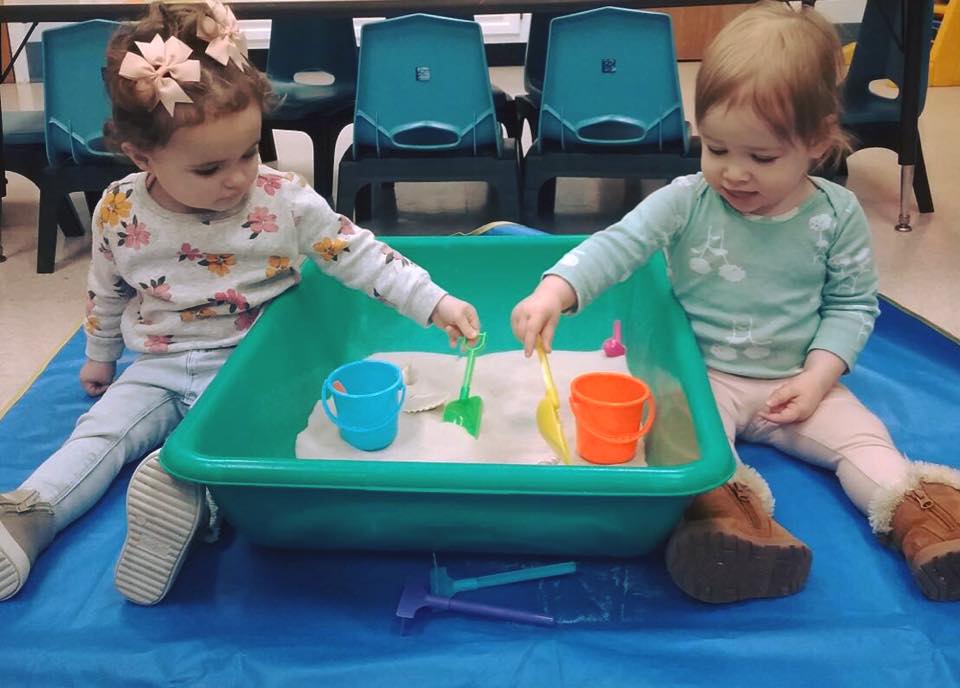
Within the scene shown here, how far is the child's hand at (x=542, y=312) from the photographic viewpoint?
93 cm

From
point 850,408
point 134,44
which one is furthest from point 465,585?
point 134,44

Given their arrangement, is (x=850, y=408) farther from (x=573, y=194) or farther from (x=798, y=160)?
(x=573, y=194)

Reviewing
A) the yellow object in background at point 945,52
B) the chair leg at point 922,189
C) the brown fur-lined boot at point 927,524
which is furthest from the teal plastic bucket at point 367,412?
the yellow object in background at point 945,52

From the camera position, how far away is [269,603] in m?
0.89

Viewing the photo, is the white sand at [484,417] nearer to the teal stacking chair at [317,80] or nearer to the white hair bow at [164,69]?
the white hair bow at [164,69]

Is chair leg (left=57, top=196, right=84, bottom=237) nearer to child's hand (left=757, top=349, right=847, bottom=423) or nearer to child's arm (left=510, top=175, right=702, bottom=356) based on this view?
child's arm (left=510, top=175, right=702, bottom=356)

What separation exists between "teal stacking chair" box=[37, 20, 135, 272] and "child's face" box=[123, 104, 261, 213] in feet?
2.79

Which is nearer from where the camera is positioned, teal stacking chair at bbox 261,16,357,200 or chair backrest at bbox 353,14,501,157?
chair backrest at bbox 353,14,501,157

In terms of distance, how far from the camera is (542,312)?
36.9 inches

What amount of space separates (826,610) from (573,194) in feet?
5.41

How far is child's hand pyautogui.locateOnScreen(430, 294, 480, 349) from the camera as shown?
106cm

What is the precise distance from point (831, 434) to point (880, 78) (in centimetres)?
142

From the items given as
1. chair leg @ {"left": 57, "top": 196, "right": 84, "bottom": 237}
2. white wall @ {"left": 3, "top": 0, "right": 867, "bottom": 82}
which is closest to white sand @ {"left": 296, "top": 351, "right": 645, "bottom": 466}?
chair leg @ {"left": 57, "top": 196, "right": 84, "bottom": 237}

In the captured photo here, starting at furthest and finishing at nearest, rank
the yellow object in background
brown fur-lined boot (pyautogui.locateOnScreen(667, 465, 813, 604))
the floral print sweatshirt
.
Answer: the yellow object in background
the floral print sweatshirt
brown fur-lined boot (pyautogui.locateOnScreen(667, 465, 813, 604))
